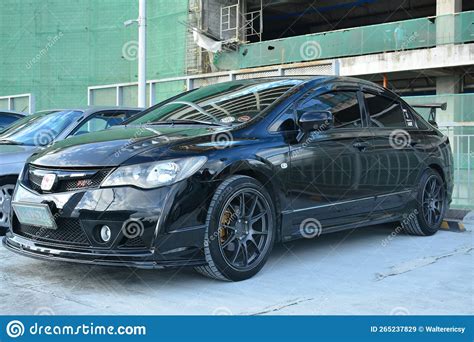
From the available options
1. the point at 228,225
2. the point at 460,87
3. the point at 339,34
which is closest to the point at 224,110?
the point at 228,225

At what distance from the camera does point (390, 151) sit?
18.0ft

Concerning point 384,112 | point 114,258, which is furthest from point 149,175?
point 384,112

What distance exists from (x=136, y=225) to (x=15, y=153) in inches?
110

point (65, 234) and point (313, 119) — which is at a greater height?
point (313, 119)

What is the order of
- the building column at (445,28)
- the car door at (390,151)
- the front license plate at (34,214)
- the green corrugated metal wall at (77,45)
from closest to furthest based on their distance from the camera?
1. the front license plate at (34,214)
2. the car door at (390,151)
3. the building column at (445,28)
4. the green corrugated metal wall at (77,45)

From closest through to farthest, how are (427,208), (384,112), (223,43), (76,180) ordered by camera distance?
1. (76,180)
2. (384,112)
3. (427,208)
4. (223,43)

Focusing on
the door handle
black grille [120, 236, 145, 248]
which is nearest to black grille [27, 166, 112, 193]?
black grille [120, 236, 145, 248]

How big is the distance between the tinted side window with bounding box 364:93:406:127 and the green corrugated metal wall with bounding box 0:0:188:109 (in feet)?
61.8

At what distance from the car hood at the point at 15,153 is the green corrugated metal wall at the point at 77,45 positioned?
1843cm

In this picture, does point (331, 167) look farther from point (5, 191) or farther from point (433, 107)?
point (5, 191)

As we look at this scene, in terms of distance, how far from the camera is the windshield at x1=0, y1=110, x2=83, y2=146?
6.31 meters

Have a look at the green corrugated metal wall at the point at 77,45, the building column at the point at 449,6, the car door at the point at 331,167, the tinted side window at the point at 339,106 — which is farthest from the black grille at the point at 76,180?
the green corrugated metal wall at the point at 77,45

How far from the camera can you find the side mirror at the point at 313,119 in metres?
4.51

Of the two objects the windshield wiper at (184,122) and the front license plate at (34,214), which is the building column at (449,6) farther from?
the front license plate at (34,214)
